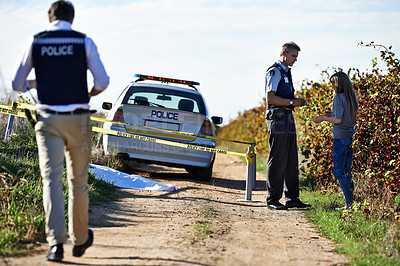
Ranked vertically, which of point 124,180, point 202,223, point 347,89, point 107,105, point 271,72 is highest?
point 271,72

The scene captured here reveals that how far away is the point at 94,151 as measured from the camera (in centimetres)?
1037

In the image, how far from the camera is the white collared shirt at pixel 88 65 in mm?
4125

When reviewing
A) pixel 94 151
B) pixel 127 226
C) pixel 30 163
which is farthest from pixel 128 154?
pixel 127 226

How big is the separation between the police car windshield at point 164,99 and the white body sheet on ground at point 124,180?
4.23 feet

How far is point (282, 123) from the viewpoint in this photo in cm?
728

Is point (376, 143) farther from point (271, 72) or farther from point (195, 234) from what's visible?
point (195, 234)

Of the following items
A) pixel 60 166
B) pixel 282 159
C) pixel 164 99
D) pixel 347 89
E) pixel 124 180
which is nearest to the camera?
pixel 60 166

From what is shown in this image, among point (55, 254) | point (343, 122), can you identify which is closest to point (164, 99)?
point (343, 122)

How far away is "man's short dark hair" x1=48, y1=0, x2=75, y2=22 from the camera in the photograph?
4.20m

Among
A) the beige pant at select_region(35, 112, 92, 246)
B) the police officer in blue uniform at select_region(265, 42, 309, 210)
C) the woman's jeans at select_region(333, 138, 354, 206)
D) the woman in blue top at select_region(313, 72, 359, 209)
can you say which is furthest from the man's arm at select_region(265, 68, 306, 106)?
the beige pant at select_region(35, 112, 92, 246)

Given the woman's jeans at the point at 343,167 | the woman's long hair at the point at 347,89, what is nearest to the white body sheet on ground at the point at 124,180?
the woman's jeans at the point at 343,167

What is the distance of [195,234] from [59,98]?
2.05 metres

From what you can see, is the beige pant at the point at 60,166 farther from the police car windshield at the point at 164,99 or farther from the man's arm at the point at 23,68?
the police car windshield at the point at 164,99

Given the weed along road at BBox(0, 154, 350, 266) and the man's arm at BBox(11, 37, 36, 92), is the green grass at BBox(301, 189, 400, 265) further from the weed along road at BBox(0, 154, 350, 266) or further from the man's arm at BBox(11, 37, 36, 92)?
the man's arm at BBox(11, 37, 36, 92)
